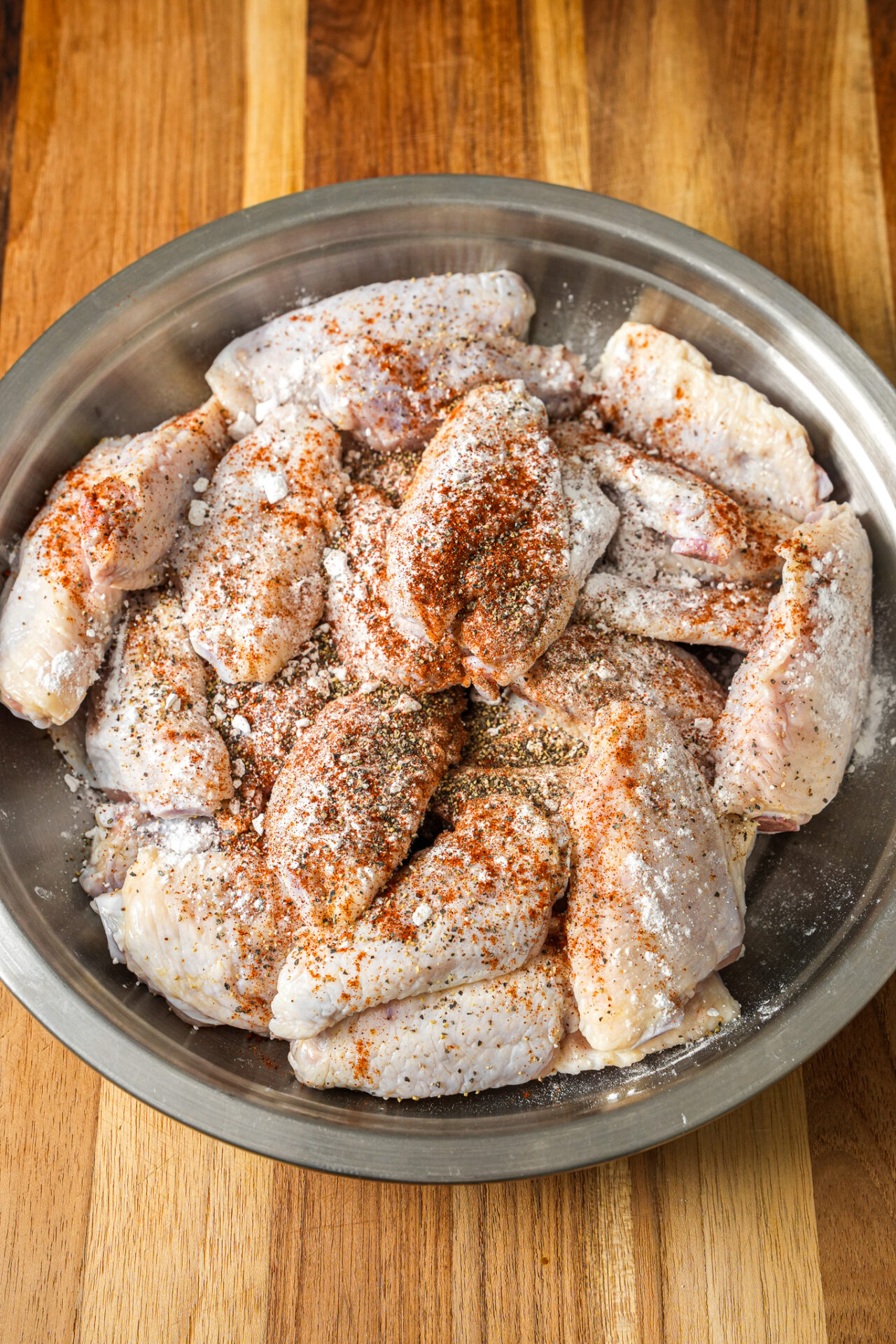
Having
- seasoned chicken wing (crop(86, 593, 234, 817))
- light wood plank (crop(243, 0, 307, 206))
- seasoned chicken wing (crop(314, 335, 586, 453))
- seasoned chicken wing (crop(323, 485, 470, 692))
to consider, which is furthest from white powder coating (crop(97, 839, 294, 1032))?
light wood plank (crop(243, 0, 307, 206))

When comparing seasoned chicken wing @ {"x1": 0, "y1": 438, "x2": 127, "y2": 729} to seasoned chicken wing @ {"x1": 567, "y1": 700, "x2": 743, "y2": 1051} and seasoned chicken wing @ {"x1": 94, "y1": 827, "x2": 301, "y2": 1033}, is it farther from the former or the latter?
seasoned chicken wing @ {"x1": 567, "y1": 700, "x2": 743, "y2": 1051}

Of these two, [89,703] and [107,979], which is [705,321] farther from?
[107,979]

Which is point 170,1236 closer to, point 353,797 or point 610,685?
point 353,797

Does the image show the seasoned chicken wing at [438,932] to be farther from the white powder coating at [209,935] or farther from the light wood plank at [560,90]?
the light wood plank at [560,90]

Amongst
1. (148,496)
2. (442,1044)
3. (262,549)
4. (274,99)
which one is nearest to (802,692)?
(442,1044)

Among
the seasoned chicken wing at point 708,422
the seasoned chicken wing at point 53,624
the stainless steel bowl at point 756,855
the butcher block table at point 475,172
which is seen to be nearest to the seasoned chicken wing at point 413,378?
the seasoned chicken wing at point 708,422

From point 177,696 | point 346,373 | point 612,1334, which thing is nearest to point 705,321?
point 346,373

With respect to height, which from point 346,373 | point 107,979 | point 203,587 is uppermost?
point 346,373
